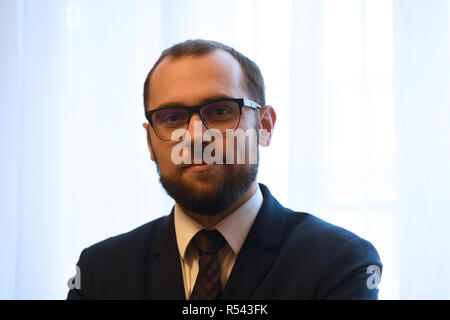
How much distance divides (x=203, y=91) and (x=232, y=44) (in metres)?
0.62

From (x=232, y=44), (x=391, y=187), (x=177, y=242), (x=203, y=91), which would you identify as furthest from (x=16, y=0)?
(x=391, y=187)

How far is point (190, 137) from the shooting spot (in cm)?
89

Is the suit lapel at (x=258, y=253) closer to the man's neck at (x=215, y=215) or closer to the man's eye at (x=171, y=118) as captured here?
the man's neck at (x=215, y=215)

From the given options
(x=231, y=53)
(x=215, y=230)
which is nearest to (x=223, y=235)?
(x=215, y=230)

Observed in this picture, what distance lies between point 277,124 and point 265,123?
0.39m

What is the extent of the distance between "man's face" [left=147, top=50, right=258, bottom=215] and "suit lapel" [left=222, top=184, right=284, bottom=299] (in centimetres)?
9

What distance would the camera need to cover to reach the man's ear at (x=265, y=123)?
1045mm

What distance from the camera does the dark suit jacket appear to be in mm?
837

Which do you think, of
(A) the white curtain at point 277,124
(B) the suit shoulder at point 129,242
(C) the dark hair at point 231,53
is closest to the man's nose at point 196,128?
(C) the dark hair at point 231,53

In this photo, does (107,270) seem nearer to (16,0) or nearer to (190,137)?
(190,137)

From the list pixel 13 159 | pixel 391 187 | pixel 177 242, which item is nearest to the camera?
pixel 177 242

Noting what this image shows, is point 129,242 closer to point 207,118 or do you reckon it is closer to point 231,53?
point 207,118

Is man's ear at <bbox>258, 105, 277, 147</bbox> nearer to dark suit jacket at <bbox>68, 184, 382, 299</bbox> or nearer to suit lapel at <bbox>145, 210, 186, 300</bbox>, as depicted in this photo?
dark suit jacket at <bbox>68, 184, 382, 299</bbox>
